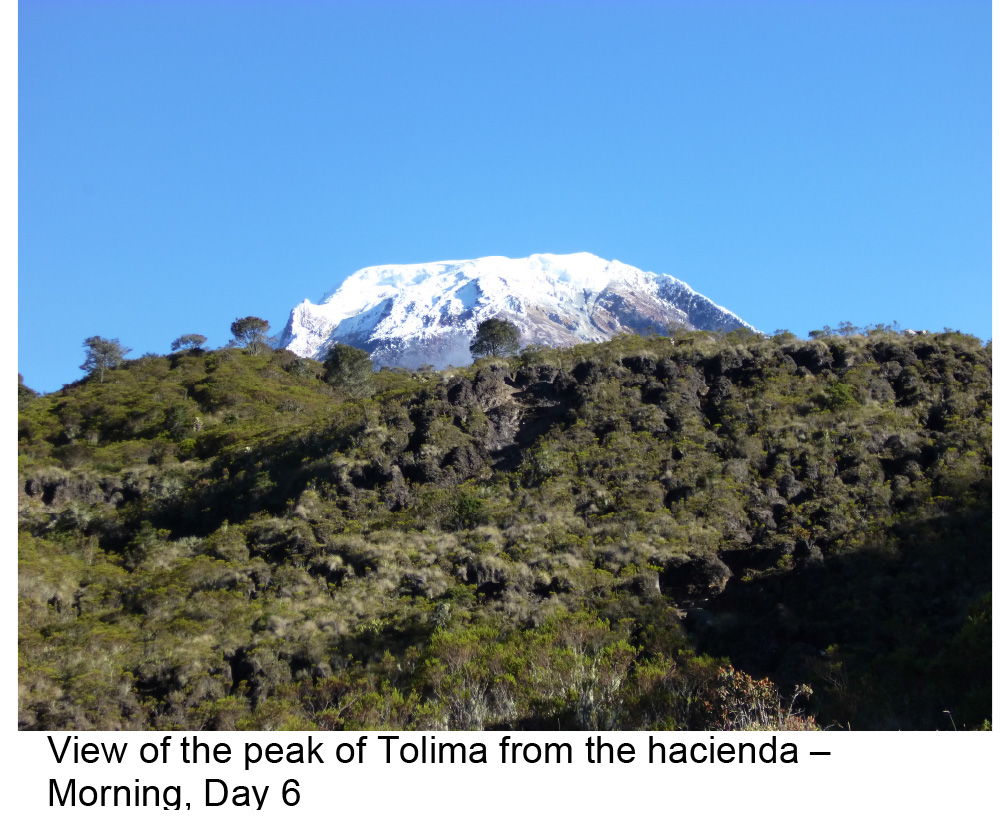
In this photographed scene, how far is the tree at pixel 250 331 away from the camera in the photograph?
67.8 m

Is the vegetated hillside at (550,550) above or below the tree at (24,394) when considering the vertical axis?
→ below

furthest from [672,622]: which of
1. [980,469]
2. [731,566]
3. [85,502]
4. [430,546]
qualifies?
[85,502]

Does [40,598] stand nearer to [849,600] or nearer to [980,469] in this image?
[849,600]

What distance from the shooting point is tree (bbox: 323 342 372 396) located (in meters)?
55.1

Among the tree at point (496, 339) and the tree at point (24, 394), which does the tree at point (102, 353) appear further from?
the tree at point (496, 339)

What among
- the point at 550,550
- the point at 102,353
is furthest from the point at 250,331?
the point at 550,550

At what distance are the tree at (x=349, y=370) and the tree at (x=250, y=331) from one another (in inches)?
475

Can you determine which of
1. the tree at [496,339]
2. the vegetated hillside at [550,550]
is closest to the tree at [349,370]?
the tree at [496,339]

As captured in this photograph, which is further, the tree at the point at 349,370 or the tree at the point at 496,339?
the tree at the point at 349,370

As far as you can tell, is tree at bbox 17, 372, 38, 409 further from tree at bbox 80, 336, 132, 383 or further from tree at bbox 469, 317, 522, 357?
tree at bbox 469, 317, 522, 357

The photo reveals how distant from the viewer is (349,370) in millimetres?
56000

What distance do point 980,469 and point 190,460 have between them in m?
30.9

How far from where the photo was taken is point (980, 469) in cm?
2878
